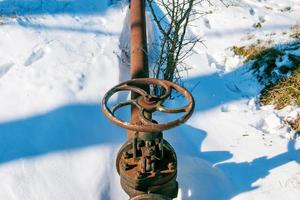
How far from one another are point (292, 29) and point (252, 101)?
4.13 feet

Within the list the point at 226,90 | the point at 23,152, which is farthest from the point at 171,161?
the point at 226,90

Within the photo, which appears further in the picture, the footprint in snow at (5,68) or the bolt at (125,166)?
the footprint in snow at (5,68)

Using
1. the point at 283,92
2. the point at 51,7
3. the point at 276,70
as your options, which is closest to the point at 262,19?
the point at 276,70

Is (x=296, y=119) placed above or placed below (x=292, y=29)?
below

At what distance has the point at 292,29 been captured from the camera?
488cm

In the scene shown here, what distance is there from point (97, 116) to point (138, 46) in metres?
0.70

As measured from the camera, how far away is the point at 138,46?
3.06 m

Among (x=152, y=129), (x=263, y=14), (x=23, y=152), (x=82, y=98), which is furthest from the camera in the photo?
(x=263, y=14)

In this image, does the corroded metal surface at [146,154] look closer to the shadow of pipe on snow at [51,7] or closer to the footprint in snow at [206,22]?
the shadow of pipe on snow at [51,7]

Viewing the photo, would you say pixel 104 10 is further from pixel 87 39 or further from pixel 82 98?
pixel 82 98

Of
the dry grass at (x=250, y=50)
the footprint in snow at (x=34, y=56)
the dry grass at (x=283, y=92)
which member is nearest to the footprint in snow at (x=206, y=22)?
the dry grass at (x=250, y=50)

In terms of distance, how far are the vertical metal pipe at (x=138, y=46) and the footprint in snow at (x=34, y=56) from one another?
1.00m

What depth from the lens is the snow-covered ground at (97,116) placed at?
2967 millimetres

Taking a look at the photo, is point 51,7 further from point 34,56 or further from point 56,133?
point 56,133
